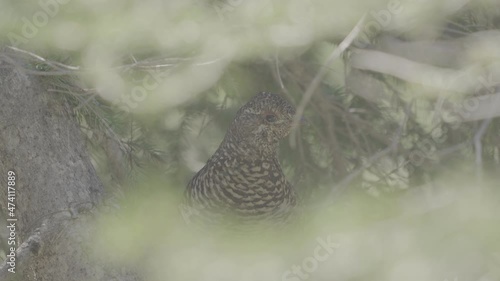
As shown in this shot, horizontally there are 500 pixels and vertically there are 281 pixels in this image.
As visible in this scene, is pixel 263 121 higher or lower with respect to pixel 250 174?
higher

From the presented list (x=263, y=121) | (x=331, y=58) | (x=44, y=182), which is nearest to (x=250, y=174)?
(x=263, y=121)

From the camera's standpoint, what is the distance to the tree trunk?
8.63 ft

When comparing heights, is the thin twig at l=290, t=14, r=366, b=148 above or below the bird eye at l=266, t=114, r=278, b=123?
above

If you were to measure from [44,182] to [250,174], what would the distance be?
0.88 m

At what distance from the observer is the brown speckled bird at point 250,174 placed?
10.2 ft

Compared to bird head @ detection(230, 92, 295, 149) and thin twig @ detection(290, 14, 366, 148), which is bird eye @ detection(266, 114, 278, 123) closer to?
bird head @ detection(230, 92, 295, 149)

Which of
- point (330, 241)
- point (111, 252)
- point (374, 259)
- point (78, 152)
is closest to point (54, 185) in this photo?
point (78, 152)

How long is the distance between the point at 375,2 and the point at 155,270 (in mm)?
986

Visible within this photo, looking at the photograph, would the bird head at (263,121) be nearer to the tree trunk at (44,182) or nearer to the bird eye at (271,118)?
the bird eye at (271,118)

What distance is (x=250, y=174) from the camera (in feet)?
10.7

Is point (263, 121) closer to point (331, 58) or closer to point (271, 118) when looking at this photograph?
point (271, 118)

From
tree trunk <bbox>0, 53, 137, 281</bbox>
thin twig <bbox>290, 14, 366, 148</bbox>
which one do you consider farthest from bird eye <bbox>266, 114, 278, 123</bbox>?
tree trunk <bbox>0, 53, 137, 281</bbox>

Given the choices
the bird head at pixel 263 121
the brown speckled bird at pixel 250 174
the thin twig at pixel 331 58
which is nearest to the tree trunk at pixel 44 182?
the brown speckled bird at pixel 250 174

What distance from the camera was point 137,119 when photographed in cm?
314
